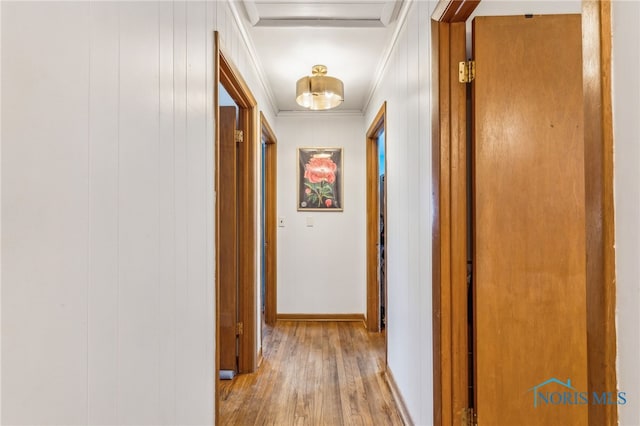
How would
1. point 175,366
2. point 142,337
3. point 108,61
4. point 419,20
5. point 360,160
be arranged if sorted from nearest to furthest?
point 108,61 → point 142,337 → point 175,366 → point 419,20 → point 360,160

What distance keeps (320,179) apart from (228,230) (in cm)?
161

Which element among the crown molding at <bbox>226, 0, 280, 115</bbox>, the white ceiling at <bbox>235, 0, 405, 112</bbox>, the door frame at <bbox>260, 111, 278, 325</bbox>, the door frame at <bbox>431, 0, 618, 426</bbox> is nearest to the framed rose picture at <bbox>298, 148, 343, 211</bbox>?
the door frame at <bbox>260, 111, 278, 325</bbox>

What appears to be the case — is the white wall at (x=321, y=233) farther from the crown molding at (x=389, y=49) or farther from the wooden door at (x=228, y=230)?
the wooden door at (x=228, y=230)

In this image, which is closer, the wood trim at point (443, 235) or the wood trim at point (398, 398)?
the wood trim at point (443, 235)

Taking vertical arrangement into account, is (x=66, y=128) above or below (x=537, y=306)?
above

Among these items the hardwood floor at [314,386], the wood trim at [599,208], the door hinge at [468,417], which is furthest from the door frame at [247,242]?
the wood trim at [599,208]

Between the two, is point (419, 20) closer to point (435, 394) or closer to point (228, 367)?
point (435, 394)

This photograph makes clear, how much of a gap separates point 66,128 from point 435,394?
5.22 feet

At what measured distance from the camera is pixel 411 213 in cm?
199

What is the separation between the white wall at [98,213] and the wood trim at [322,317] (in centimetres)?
265

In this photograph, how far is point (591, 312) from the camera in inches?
26.0

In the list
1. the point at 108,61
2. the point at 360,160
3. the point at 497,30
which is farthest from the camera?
the point at 360,160

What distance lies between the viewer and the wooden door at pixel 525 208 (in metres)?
1.42

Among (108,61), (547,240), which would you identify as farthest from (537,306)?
(108,61)
